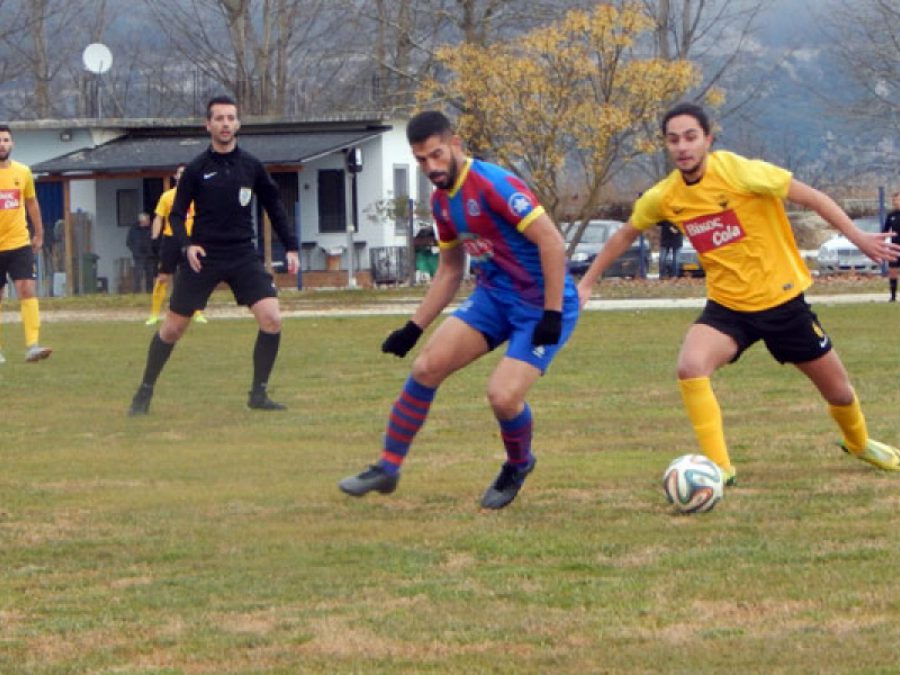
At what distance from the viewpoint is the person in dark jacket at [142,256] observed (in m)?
37.1

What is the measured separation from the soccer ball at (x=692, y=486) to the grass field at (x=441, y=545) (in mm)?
85

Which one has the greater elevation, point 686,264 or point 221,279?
point 221,279

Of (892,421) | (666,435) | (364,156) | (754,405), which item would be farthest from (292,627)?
(364,156)

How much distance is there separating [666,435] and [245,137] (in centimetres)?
3249

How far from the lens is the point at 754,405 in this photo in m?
12.5

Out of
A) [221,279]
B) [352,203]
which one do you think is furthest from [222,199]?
Result: [352,203]

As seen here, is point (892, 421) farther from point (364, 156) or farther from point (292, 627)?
point (364, 156)

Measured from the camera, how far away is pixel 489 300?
324 inches

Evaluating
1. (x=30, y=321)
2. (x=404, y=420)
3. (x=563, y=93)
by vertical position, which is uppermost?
(x=563, y=93)

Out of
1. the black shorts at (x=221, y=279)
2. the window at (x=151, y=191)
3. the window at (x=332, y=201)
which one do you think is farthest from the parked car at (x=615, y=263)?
the black shorts at (x=221, y=279)

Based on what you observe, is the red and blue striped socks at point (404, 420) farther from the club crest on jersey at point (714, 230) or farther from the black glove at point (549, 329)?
the club crest on jersey at point (714, 230)

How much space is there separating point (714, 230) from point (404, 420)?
1667 millimetres

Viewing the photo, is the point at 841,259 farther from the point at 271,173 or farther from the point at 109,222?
the point at 109,222

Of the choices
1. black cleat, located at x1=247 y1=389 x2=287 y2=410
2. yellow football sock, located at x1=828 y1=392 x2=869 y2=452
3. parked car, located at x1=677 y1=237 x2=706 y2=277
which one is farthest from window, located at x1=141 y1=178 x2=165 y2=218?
yellow football sock, located at x1=828 y1=392 x2=869 y2=452
